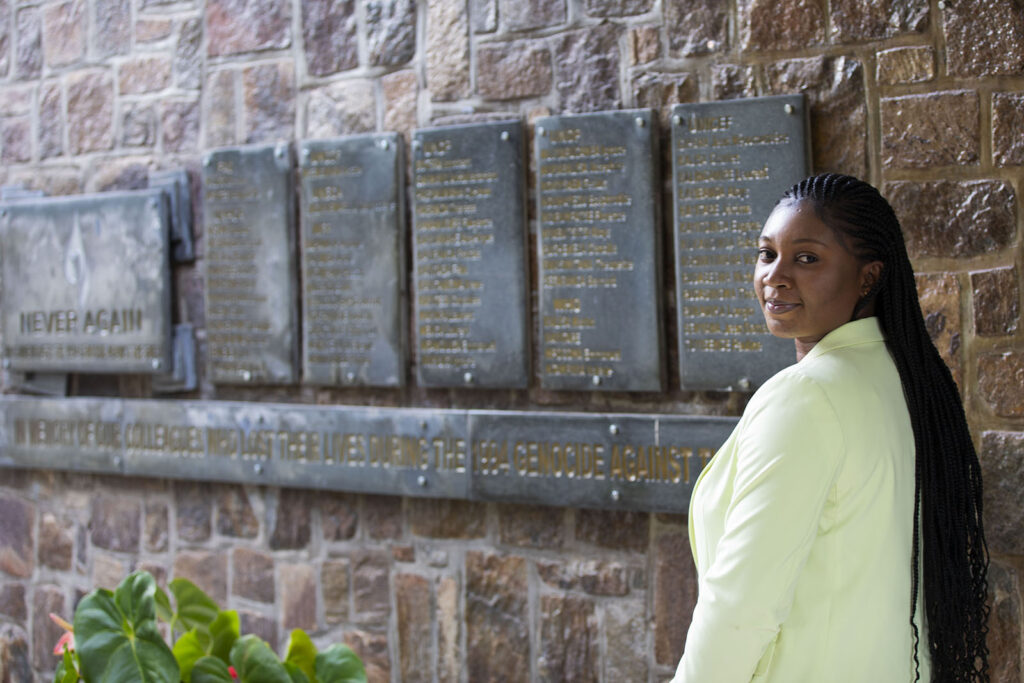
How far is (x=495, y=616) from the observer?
2871mm

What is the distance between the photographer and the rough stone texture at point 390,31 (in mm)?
2961

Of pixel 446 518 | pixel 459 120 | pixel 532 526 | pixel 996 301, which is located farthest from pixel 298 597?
pixel 996 301

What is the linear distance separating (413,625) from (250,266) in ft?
4.03

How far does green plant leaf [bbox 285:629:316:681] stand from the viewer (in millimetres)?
2424

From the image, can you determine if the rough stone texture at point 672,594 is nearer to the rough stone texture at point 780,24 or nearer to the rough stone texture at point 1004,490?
the rough stone texture at point 1004,490

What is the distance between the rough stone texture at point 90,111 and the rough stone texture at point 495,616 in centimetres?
193

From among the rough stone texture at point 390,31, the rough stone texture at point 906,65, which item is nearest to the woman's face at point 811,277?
the rough stone texture at point 906,65

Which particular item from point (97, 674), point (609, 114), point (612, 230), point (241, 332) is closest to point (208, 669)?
point (97, 674)

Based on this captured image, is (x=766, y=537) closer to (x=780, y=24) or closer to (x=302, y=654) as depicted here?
(x=302, y=654)

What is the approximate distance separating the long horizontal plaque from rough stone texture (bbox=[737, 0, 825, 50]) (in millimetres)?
968

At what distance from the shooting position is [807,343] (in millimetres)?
1427

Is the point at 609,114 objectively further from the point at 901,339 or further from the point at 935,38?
the point at 901,339

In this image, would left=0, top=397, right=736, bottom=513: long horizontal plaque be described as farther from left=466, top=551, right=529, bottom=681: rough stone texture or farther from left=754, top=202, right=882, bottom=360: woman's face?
left=754, top=202, right=882, bottom=360: woman's face

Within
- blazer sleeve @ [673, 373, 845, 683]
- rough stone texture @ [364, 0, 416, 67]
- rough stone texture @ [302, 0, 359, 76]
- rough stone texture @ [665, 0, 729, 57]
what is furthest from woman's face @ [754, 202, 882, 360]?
rough stone texture @ [302, 0, 359, 76]
